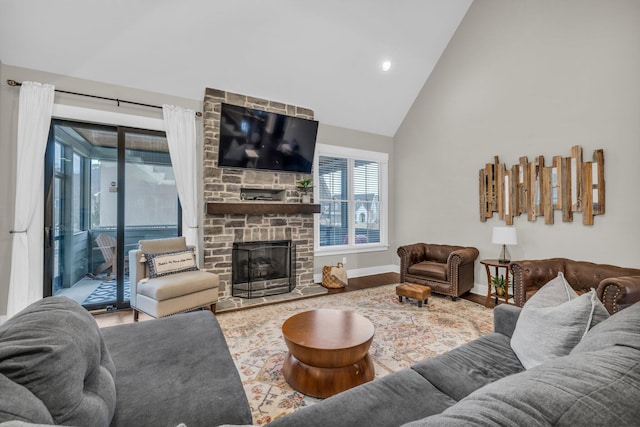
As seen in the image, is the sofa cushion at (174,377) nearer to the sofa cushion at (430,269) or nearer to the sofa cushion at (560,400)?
the sofa cushion at (560,400)

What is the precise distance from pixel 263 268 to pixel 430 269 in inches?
98.5

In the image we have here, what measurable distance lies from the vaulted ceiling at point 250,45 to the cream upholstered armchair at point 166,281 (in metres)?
2.15

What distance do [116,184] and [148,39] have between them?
5.93ft

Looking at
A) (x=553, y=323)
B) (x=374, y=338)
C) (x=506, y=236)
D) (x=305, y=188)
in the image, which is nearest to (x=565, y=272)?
(x=506, y=236)

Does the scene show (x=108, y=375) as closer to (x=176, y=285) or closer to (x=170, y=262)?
(x=176, y=285)

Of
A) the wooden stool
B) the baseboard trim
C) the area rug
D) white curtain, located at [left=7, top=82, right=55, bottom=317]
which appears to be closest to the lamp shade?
the area rug

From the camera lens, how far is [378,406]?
1.18m

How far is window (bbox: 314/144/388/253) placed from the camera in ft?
17.4

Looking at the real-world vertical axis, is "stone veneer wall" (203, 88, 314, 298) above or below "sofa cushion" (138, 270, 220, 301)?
above

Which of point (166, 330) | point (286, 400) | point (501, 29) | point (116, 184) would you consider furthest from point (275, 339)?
point (501, 29)

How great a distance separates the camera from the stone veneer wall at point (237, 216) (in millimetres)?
4082

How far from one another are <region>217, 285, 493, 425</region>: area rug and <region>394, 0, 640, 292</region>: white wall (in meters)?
1.36

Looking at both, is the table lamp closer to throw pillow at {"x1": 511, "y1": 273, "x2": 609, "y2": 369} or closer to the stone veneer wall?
throw pillow at {"x1": 511, "y1": 273, "x2": 609, "y2": 369}

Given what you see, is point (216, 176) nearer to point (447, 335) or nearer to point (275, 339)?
point (275, 339)
